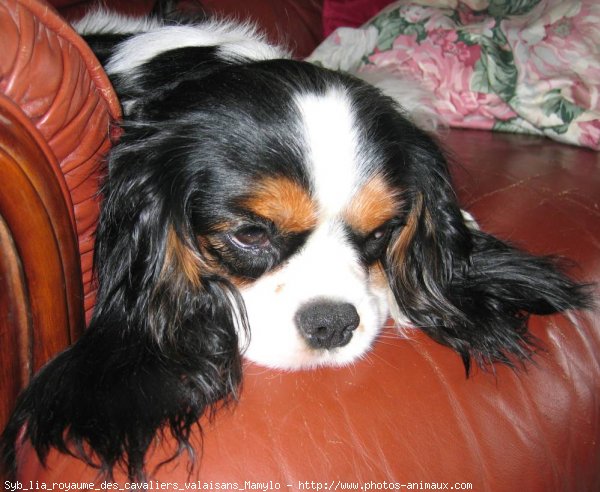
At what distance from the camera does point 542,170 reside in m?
1.79

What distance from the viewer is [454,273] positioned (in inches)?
60.5

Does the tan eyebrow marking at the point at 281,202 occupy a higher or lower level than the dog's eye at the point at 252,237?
higher

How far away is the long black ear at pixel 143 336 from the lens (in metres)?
1.03

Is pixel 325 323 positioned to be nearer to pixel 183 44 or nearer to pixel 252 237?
pixel 252 237

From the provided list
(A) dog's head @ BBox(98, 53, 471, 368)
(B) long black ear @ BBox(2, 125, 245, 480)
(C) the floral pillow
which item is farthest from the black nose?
(C) the floral pillow

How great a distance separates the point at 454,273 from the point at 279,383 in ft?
2.03

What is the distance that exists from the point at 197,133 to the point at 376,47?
137cm

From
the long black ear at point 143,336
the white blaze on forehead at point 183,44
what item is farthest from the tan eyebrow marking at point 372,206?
the white blaze on forehead at point 183,44

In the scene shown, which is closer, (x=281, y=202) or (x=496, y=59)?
(x=281, y=202)

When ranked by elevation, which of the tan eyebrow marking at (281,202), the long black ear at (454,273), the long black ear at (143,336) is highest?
the tan eyebrow marking at (281,202)

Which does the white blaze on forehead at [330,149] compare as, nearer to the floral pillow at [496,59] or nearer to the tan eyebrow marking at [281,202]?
the tan eyebrow marking at [281,202]

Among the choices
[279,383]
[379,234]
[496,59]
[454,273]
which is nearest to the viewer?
[279,383]

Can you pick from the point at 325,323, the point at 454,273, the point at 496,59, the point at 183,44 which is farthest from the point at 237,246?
the point at 496,59

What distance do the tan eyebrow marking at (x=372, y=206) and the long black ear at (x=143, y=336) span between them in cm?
29
